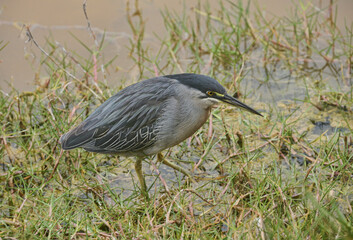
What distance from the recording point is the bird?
4344 millimetres

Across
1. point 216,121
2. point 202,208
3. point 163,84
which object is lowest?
point 202,208

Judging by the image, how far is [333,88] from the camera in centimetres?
595

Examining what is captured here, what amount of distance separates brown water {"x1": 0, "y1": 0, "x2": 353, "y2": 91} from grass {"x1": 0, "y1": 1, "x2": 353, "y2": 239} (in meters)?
0.24

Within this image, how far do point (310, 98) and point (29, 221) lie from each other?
3.35 m

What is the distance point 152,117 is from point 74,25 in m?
3.61

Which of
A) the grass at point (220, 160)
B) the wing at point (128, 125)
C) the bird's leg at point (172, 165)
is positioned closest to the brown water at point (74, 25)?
the grass at point (220, 160)

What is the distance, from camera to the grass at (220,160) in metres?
3.87

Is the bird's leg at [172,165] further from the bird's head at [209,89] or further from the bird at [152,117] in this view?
the bird's head at [209,89]

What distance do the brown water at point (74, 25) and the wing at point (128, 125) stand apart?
1.84 m

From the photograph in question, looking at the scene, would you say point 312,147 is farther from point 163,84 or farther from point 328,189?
point 163,84

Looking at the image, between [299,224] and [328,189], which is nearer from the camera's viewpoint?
[299,224]

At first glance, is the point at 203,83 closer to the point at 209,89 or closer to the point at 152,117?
the point at 209,89

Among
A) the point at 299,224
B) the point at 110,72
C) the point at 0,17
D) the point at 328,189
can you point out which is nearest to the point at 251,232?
the point at 299,224

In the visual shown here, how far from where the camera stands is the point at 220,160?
16.5 ft
